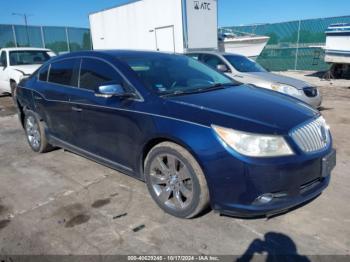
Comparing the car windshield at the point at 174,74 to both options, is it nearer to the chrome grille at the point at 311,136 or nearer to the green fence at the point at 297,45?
the chrome grille at the point at 311,136

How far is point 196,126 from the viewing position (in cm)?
272

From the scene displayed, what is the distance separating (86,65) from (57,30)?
24.4 meters

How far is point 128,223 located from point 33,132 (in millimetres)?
3013

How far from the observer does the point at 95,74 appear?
12.4 ft

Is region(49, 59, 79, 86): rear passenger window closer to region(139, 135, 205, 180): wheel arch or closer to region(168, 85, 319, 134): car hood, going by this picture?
region(139, 135, 205, 180): wheel arch

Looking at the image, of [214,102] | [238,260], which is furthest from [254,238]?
[214,102]

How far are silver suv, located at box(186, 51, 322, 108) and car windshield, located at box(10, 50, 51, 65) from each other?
5.26 m

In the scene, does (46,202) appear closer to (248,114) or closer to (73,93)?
(73,93)

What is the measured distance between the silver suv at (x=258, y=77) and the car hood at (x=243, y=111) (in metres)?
3.02

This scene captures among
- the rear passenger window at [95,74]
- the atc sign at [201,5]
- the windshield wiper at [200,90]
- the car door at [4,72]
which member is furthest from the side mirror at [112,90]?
the atc sign at [201,5]

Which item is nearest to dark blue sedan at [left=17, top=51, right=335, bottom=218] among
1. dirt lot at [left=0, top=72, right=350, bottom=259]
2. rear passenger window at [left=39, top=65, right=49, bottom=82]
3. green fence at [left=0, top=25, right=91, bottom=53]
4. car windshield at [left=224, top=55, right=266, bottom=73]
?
dirt lot at [left=0, top=72, right=350, bottom=259]

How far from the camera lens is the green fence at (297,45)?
61.6 feet

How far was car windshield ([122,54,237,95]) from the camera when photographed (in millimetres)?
3383

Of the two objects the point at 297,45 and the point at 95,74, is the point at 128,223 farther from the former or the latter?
the point at 297,45
